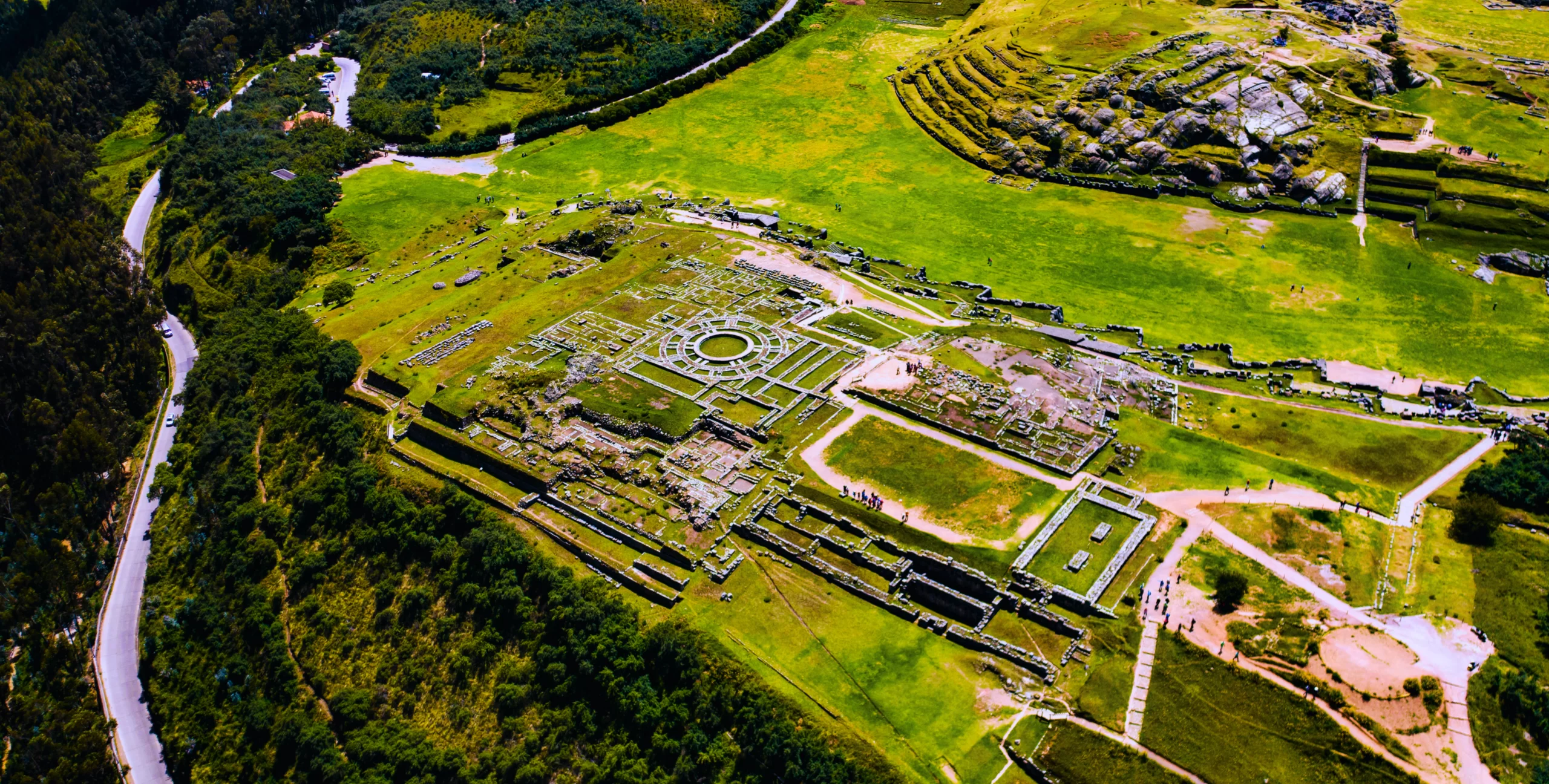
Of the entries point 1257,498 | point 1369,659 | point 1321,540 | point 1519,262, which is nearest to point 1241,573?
point 1321,540

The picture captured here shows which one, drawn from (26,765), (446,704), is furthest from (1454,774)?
(26,765)

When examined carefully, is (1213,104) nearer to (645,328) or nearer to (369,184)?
(645,328)

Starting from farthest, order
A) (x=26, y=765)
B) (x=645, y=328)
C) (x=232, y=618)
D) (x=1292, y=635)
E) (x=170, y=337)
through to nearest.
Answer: (x=170, y=337) < (x=645, y=328) < (x=232, y=618) < (x=26, y=765) < (x=1292, y=635)

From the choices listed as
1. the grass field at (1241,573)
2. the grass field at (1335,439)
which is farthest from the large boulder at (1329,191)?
the grass field at (1241,573)

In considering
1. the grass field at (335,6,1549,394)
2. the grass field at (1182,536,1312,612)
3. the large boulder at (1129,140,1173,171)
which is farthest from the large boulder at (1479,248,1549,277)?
the grass field at (1182,536,1312,612)

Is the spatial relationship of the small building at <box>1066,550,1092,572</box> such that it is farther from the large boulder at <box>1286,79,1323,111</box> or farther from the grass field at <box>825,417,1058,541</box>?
the large boulder at <box>1286,79,1323,111</box>

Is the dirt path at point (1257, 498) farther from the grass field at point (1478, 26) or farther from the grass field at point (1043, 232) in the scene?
the grass field at point (1478, 26)
